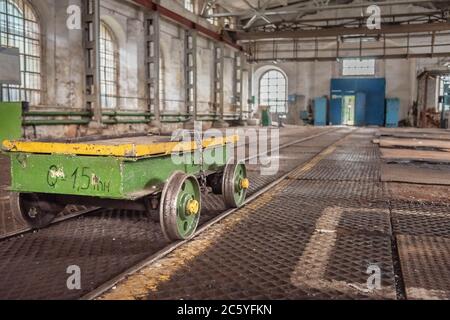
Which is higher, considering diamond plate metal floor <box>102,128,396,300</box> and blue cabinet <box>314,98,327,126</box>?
blue cabinet <box>314,98,327,126</box>

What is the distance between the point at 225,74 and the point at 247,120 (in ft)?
9.46

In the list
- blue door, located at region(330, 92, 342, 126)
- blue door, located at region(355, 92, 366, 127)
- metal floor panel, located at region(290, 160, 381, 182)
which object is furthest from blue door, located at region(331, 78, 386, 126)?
metal floor panel, located at region(290, 160, 381, 182)

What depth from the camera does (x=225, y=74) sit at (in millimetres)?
22734

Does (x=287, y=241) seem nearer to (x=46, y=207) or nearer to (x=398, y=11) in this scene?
(x=46, y=207)

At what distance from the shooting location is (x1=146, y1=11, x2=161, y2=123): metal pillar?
48.3 feet

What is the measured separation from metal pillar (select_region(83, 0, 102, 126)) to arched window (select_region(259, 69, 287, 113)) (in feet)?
68.2

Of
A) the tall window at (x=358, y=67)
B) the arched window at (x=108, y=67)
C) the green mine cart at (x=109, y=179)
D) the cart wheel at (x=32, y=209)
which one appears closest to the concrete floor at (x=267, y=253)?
the cart wheel at (x=32, y=209)

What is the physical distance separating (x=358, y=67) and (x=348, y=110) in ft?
10.3

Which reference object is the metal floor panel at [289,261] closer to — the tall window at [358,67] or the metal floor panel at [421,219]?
the metal floor panel at [421,219]

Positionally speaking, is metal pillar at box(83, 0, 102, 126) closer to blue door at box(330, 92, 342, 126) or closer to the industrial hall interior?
the industrial hall interior

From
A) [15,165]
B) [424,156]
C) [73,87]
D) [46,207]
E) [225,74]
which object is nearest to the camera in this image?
[15,165]

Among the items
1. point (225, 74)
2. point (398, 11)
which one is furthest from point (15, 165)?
point (398, 11)

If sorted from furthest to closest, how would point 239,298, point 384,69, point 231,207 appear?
point 384,69 < point 231,207 < point 239,298

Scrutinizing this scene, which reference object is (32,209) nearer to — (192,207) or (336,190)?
(192,207)
